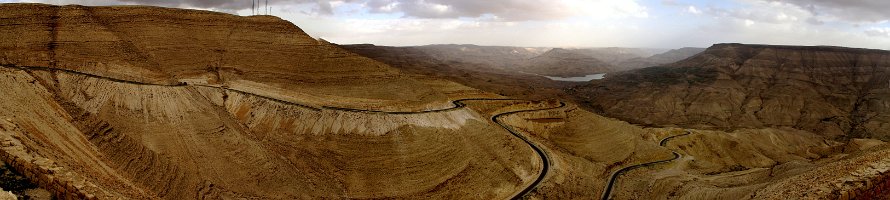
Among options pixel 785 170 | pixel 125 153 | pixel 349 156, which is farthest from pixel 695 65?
pixel 125 153

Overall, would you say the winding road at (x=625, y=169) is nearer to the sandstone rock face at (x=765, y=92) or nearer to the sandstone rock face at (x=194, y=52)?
the sandstone rock face at (x=194, y=52)

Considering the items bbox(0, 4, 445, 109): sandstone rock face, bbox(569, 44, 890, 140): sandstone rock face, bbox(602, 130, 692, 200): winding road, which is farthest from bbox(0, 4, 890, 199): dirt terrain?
bbox(569, 44, 890, 140): sandstone rock face

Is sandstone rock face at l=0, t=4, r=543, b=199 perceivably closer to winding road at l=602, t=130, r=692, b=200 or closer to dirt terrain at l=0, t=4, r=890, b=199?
dirt terrain at l=0, t=4, r=890, b=199

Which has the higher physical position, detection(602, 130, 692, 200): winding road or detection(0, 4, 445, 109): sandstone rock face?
detection(0, 4, 445, 109): sandstone rock face

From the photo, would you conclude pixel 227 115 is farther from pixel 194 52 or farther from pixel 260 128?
pixel 194 52

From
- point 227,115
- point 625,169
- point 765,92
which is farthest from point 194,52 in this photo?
point 765,92

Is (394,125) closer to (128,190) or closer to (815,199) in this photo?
(128,190)
